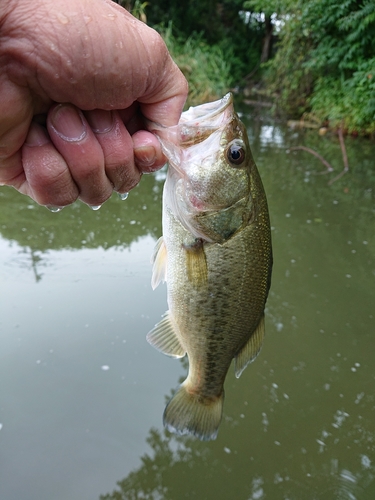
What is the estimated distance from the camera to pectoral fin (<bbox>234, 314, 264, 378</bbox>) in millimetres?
1794

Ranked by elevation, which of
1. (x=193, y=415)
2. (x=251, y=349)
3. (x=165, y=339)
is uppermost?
(x=251, y=349)

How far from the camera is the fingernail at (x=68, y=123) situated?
118cm

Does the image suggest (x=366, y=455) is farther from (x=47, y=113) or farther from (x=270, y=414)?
(x=47, y=113)

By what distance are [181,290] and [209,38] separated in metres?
22.9

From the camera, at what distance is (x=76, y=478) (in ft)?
7.19

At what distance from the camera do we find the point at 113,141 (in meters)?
1.29

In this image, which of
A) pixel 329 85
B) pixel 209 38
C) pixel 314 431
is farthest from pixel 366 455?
pixel 209 38

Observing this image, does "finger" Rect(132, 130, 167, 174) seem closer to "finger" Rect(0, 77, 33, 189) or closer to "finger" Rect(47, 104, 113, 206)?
"finger" Rect(47, 104, 113, 206)

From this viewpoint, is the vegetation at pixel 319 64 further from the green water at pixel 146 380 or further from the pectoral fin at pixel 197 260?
the pectoral fin at pixel 197 260

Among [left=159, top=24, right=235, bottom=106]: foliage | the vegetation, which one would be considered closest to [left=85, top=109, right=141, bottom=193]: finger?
the vegetation

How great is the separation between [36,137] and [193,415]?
1.27 m

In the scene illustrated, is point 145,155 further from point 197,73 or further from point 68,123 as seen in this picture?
point 197,73

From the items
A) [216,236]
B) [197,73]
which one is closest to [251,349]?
[216,236]

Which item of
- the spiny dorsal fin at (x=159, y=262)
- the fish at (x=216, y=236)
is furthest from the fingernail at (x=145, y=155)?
the spiny dorsal fin at (x=159, y=262)
